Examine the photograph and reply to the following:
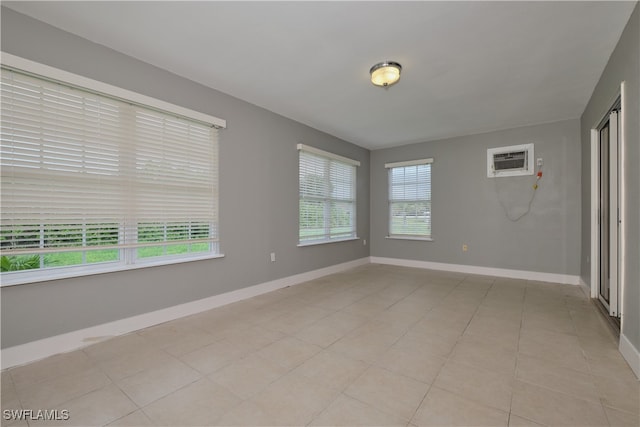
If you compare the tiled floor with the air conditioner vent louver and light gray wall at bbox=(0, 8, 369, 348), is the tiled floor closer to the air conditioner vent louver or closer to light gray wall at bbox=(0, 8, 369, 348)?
light gray wall at bbox=(0, 8, 369, 348)

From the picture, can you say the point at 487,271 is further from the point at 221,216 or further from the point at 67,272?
the point at 67,272

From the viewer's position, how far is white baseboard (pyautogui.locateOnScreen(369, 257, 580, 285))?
4.36 meters

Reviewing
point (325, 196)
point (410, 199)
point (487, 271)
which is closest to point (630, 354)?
point (487, 271)

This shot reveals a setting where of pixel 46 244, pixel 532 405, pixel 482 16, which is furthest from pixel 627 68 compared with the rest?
pixel 46 244

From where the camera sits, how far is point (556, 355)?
2174mm

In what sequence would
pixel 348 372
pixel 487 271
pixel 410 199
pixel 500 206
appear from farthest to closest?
1. pixel 410 199
2. pixel 487 271
3. pixel 500 206
4. pixel 348 372

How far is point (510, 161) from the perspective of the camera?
4738 millimetres

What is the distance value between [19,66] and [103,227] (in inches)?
50.5

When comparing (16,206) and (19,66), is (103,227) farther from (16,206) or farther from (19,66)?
(19,66)

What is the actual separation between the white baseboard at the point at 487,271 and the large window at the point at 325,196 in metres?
1.14

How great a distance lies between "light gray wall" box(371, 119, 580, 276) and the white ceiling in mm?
861

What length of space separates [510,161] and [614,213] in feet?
6.98
